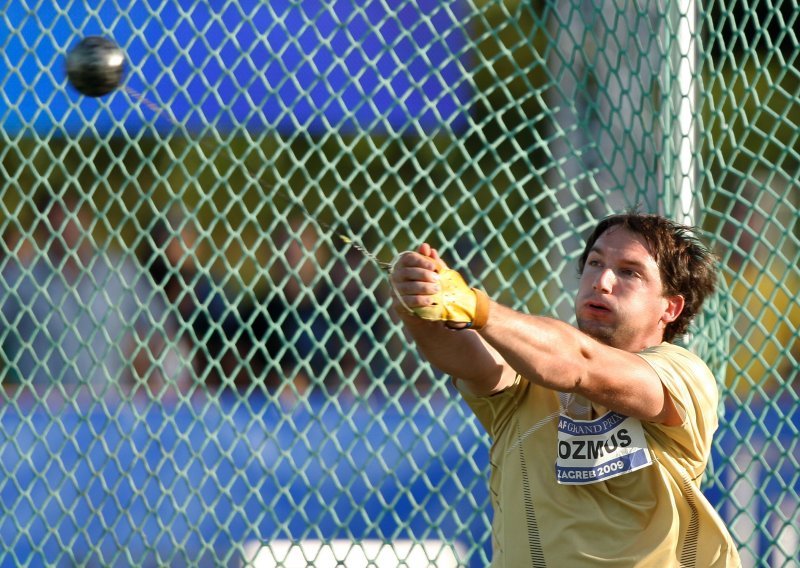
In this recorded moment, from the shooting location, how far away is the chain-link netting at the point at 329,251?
3584 millimetres

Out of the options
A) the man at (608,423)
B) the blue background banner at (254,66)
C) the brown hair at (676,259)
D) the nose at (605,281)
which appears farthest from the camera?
the blue background banner at (254,66)

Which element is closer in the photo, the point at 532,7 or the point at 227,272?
the point at 532,7

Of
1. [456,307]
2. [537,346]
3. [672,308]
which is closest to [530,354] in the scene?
[537,346]

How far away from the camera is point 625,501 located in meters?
2.48

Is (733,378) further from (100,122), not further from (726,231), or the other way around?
(100,122)

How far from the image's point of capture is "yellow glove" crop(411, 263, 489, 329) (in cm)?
211

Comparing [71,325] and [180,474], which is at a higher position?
[71,325]

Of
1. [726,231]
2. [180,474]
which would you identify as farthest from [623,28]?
[180,474]

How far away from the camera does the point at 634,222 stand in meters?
2.71

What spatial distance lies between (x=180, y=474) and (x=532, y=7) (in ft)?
6.39

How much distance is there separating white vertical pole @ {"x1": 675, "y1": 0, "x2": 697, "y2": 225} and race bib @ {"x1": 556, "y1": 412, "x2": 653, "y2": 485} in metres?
1.19

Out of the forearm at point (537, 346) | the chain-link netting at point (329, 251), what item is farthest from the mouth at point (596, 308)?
the chain-link netting at point (329, 251)

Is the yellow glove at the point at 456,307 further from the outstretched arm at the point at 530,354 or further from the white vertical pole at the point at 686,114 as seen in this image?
the white vertical pole at the point at 686,114

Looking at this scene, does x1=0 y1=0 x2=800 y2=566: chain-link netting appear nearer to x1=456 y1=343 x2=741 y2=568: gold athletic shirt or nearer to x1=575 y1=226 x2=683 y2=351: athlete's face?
x1=575 y1=226 x2=683 y2=351: athlete's face
